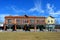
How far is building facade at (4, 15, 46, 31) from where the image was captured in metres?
74.2

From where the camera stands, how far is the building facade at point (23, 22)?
74250 mm

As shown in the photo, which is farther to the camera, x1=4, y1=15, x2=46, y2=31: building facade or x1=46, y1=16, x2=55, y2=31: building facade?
x1=46, y1=16, x2=55, y2=31: building facade

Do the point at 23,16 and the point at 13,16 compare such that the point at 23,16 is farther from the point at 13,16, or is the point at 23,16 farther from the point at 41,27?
the point at 41,27

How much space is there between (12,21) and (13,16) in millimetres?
2194

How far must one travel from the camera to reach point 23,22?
247 feet

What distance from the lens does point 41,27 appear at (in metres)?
74.6

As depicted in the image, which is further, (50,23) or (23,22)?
(50,23)

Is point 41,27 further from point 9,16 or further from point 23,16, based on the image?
point 9,16

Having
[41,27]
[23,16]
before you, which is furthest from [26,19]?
[41,27]

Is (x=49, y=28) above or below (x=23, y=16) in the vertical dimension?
below

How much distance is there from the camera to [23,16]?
3022 inches

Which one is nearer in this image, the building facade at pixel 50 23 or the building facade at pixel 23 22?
the building facade at pixel 23 22

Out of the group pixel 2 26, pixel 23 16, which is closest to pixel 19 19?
pixel 23 16

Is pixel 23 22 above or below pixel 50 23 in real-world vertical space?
above
